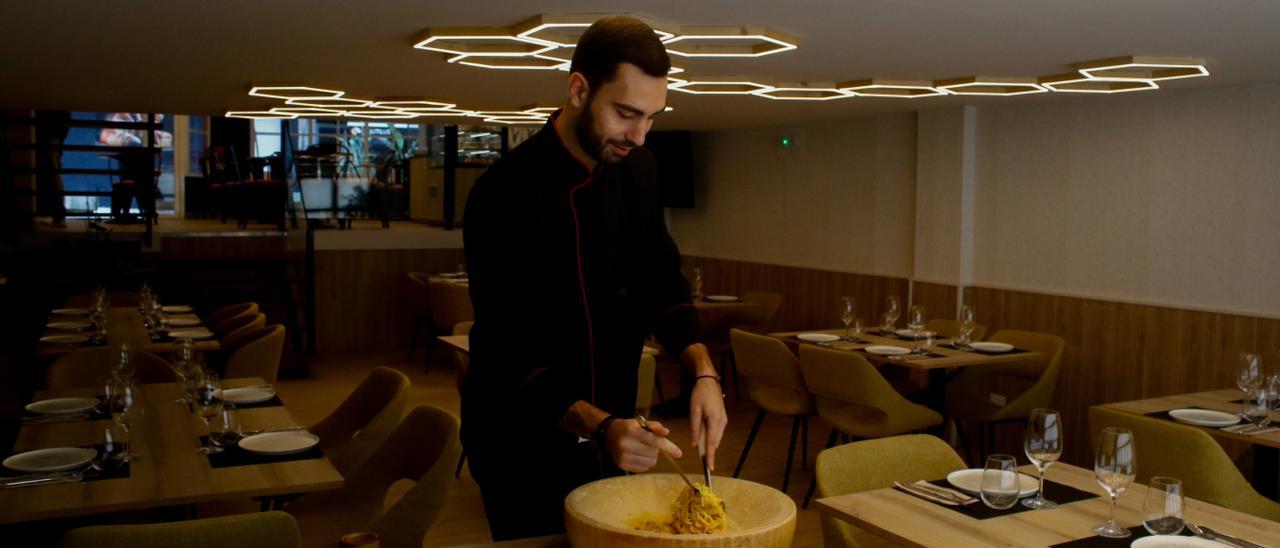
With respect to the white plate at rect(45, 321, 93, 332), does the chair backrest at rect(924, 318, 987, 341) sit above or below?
below

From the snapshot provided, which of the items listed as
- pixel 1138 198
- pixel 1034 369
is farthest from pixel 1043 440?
pixel 1138 198

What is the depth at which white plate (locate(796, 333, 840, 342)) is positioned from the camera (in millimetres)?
6546

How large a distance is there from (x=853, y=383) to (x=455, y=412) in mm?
3610

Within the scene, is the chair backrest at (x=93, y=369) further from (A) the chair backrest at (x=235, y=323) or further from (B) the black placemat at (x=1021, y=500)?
(B) the black placemat at (x=1021, y=500)

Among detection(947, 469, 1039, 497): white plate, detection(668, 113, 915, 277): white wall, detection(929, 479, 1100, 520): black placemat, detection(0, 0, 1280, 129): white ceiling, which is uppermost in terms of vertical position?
detection(0, 0, 1280, 129): white ceiling

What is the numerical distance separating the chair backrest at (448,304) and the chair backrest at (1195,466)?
21.2ft

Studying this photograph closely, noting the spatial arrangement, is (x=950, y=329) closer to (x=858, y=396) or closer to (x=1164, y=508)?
(x=858, y=396)

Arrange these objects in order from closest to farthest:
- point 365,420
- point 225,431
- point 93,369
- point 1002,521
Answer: point 1002,521, point 225,431, point 365,420, point 93,369

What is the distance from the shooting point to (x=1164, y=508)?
2363mm

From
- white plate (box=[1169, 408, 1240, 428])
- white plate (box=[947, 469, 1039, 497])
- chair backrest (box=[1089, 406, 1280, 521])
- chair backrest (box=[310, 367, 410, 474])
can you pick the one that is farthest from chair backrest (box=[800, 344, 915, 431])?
white plate (box=[947, 469, 1039, 497])

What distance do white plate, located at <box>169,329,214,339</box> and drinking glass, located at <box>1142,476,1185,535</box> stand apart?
5394 millimetres

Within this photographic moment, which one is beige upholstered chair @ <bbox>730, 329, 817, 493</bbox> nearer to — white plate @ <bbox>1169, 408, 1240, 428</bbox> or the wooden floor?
the wooden floor

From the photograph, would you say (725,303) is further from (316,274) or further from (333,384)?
(316,274)

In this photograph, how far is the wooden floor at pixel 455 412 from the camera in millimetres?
5320
